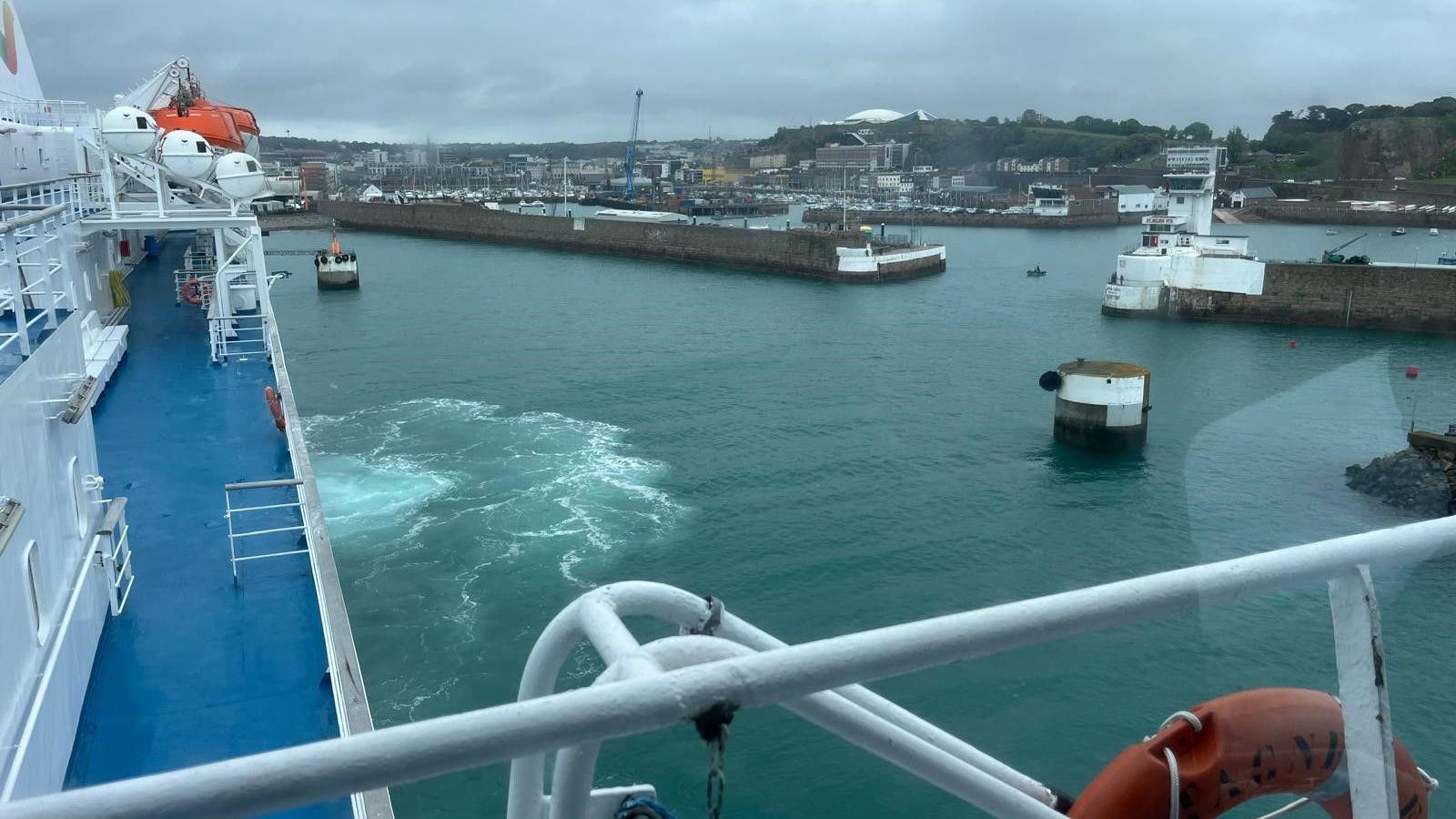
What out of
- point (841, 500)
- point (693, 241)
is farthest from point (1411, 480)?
point (693, 241)

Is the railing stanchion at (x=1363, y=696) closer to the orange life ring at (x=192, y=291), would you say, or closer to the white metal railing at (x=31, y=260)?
the white metal railing at (x=31, y=260)

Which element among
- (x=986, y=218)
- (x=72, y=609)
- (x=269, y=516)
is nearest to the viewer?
(x=72, y=609)

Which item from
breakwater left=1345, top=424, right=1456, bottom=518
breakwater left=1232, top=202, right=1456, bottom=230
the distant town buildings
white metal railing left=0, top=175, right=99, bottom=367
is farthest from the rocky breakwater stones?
the distant town buildings

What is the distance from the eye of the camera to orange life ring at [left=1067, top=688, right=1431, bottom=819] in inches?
44.4

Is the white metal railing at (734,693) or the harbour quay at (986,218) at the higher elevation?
the white metal railing at (734,693)

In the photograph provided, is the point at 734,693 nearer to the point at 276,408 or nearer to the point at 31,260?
the point at 276,408

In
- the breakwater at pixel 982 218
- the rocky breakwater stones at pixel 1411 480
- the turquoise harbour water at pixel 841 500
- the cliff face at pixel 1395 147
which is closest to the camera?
the turquoise harbour water at pixel 841 500

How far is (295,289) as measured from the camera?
99.2 feet

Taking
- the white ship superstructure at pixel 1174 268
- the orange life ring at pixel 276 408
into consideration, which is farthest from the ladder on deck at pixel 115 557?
the white ship superstructure at pixel 1174 268

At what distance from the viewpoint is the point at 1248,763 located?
1146 mm

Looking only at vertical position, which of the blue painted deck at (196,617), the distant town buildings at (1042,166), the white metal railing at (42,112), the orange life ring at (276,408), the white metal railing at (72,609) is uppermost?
the distant town buildings at (1042,166)

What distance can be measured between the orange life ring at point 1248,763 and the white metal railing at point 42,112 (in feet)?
32.3

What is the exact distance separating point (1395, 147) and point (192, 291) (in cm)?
4045

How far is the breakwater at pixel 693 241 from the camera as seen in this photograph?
34.3 metres
